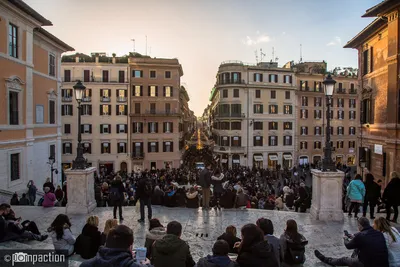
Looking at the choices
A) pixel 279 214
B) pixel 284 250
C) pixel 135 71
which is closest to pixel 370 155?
pixel 279 214

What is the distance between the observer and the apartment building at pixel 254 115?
1786 inches

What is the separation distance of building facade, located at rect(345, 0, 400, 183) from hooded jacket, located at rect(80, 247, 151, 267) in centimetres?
1839

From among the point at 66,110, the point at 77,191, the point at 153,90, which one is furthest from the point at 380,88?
the point at 66,110

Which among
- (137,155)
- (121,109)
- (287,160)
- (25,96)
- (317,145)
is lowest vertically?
(287,160)

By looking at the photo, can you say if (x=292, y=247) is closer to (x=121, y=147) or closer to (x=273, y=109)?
(x=121, y=147)

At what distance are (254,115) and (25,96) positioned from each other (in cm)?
3258

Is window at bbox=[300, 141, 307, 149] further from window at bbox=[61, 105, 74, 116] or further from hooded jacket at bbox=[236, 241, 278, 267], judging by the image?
hooded jacket at bbox=[236, 241, 278, 267]

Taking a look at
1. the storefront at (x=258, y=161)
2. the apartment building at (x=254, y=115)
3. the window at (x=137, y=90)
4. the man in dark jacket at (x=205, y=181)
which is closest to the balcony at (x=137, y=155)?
the window at (x=137, y=90)

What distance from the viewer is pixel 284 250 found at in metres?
6.14

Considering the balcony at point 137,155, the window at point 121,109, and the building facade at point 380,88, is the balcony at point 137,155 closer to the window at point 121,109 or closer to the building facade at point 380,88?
the window at point 121,109

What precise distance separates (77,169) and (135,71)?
3333 cm

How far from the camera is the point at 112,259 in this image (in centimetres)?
429

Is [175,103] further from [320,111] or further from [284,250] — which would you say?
[284,250]

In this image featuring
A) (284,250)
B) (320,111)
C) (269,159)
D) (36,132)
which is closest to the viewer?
(284,250)
